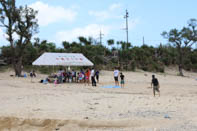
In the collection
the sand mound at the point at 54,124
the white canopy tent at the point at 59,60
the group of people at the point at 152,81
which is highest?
the white canopy tent at the point at 59,60

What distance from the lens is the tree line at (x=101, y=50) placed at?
935 inches

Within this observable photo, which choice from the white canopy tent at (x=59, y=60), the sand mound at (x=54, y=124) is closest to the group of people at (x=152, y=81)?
the white canopy tent at (x=59, y=60)

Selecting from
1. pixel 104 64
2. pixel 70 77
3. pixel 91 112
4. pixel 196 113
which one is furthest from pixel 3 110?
pixel 104 64

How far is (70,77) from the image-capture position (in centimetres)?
1912

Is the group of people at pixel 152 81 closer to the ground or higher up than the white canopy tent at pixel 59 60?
closer to the ground

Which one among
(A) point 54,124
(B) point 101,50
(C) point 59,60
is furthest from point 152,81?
(B) point 101,50

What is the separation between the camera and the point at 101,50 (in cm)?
3256

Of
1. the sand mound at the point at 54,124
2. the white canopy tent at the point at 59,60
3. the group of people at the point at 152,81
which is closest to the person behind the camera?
the sand mound at the point at 54,124

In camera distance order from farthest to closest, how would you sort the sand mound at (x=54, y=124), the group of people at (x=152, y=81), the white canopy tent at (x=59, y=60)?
the white canopy tent at (x=59, y=60)
the group of people at (x=152, y=81)
the sand mound at (x=54, y=124)

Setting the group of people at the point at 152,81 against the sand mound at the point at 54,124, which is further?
the group of people at the point at 152,81

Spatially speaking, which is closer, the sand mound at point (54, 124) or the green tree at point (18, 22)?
the sand mound at point (54, 124)

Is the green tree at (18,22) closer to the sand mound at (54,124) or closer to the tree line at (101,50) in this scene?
the tree line at (101,50)

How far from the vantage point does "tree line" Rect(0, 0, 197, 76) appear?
23750mm

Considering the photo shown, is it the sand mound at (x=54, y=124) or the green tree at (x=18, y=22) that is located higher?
the green tree at (x=18, y=22)
